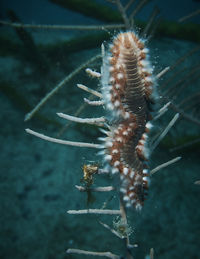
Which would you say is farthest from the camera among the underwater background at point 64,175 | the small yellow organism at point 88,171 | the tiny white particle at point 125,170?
the underwater background at point 64,175

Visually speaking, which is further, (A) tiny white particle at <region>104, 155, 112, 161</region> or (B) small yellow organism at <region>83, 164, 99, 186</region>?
(B) small yellow organism at <region>83, 164, 99, 186</region>

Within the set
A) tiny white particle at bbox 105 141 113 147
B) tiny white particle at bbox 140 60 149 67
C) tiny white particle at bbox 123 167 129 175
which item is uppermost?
tiny white particle at bbox 140 60 149 67

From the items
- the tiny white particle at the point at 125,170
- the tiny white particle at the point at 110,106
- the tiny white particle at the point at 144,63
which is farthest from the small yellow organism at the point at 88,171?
the tiny white particle at the point at 144,63

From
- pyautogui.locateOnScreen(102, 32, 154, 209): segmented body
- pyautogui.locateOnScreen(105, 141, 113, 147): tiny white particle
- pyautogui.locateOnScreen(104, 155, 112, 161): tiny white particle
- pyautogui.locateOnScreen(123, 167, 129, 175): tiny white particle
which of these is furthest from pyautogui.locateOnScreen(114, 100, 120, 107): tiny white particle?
pyautogui.locateOnScreen(123, 167, 129, 175): tiny white particle

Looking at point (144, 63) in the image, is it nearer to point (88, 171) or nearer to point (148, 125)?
point (148, 125)

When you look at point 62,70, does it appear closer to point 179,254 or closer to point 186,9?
point 179,254

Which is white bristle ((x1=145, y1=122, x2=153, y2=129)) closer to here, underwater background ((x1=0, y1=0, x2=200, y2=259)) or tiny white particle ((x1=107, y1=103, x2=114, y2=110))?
tiny white particle ((x1=107, y1=103, x2=114, y2=110))

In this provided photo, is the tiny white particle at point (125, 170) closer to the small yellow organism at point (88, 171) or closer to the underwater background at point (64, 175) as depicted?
the small yellow organism at point (88, 171)
